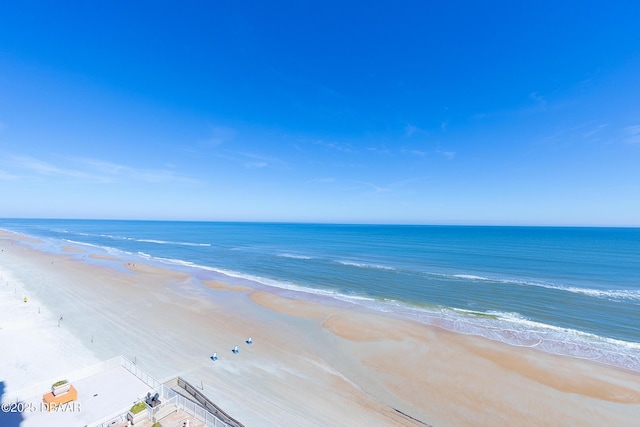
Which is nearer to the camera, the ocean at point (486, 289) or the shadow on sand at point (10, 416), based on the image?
the shadow on sand at point (10, 416)

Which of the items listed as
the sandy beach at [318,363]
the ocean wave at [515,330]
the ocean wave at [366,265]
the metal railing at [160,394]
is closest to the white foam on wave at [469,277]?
the ocean wave at [366,265]

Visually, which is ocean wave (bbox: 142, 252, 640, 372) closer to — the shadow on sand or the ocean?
the ocean

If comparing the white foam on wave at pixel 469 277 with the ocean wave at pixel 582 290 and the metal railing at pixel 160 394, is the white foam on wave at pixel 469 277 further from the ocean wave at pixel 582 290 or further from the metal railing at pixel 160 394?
the metal railing at pixel 160 394

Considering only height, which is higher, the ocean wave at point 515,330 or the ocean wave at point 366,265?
the ocean wave at point 366,265

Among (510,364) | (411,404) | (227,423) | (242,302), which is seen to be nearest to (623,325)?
(510,364)

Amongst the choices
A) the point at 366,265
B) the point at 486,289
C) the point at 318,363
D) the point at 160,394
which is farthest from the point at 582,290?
the point at 160,394

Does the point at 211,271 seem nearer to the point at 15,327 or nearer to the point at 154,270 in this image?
the point at 154,270

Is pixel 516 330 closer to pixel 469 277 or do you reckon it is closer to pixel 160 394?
pixel 469 277
